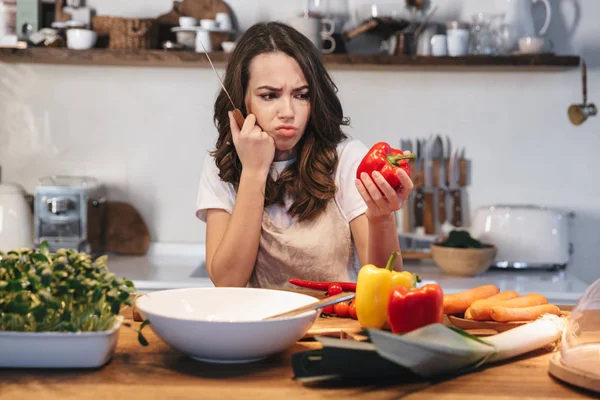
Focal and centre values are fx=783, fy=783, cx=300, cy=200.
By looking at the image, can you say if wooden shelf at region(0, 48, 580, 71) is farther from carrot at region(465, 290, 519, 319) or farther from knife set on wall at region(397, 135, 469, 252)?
carrot at region(465, 290, 519, 319)

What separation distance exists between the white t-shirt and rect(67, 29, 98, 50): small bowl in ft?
4.01

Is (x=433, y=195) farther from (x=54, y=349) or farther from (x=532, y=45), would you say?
(x=54, y=349)

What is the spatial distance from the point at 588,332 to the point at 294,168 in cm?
98

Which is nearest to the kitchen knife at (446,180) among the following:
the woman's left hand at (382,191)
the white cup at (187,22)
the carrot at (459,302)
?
the white cup at (187,22)

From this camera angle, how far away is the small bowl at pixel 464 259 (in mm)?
2791

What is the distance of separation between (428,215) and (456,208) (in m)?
0.12

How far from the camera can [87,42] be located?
304cm

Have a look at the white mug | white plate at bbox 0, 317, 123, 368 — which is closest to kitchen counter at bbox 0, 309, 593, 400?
white plate at bbox 0, 317, 123, 368

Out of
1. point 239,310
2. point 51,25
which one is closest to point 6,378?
point 239,310

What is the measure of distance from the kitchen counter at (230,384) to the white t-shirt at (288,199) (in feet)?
2.82

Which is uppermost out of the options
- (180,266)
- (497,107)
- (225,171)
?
(497,107)

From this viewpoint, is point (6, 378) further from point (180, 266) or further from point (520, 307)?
point (180, 266)

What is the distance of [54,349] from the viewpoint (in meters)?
1.12

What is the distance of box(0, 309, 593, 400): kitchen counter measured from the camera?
104cm
